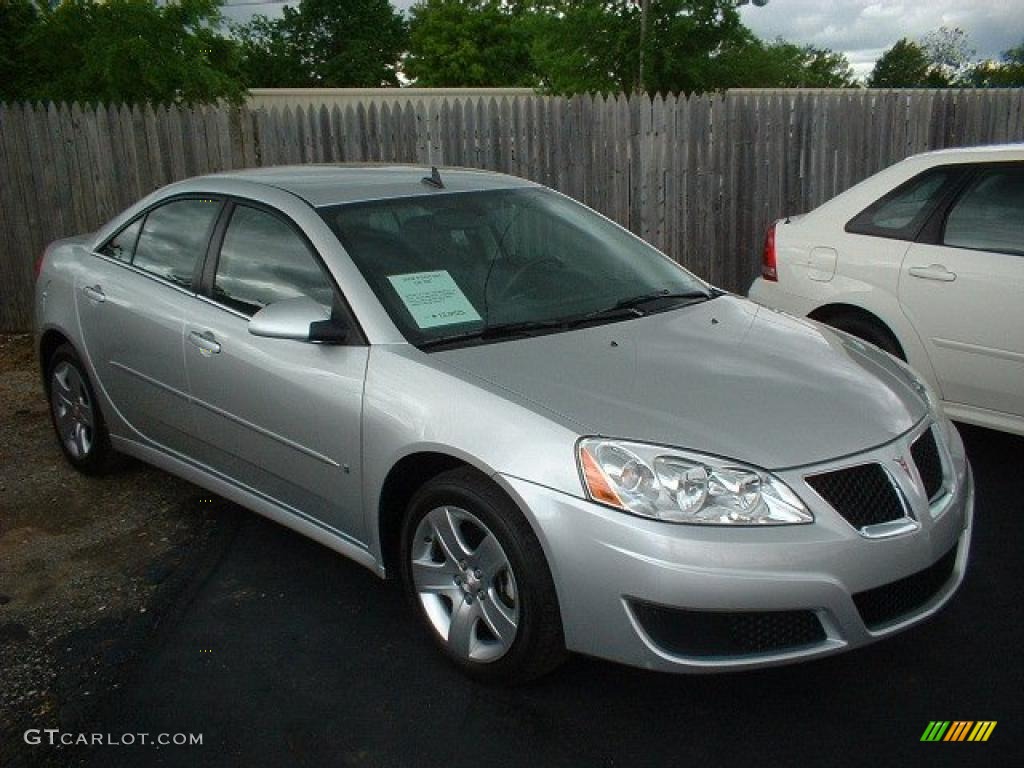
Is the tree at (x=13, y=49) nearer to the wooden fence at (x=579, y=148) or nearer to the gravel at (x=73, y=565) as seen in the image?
the wooden fence at (x=579, y=148)

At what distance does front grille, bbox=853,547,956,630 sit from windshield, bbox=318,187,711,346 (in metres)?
1.38

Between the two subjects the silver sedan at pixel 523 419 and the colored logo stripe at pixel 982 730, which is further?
the colored logo stripe at pixel 982 730

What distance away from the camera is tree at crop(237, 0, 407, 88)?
66.1 m

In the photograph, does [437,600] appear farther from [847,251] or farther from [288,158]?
[288,158]

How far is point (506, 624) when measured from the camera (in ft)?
10.5

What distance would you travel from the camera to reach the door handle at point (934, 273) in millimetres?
5168

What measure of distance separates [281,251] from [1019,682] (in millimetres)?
2943

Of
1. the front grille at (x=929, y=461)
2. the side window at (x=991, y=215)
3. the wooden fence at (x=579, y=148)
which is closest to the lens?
the front grille at (x=929, y=461)

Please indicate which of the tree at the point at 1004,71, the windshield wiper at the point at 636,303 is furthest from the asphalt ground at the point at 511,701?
the tree at the point at 1004,71

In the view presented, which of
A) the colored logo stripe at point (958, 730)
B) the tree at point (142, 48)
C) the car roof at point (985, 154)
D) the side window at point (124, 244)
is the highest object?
the tree at point (142, 48)

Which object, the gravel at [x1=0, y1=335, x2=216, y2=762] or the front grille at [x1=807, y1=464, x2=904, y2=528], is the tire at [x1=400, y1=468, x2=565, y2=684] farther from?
the gravel at [x1=0, y1=335, x2=216, y2=762]

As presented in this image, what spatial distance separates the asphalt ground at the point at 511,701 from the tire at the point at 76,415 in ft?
5.15

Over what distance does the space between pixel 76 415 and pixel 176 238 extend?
1283 mm

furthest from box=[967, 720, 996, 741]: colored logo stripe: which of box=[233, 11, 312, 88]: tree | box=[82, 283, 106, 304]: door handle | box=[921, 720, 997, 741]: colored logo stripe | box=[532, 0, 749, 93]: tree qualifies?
box=[233, 11, 312, 88]: tree
